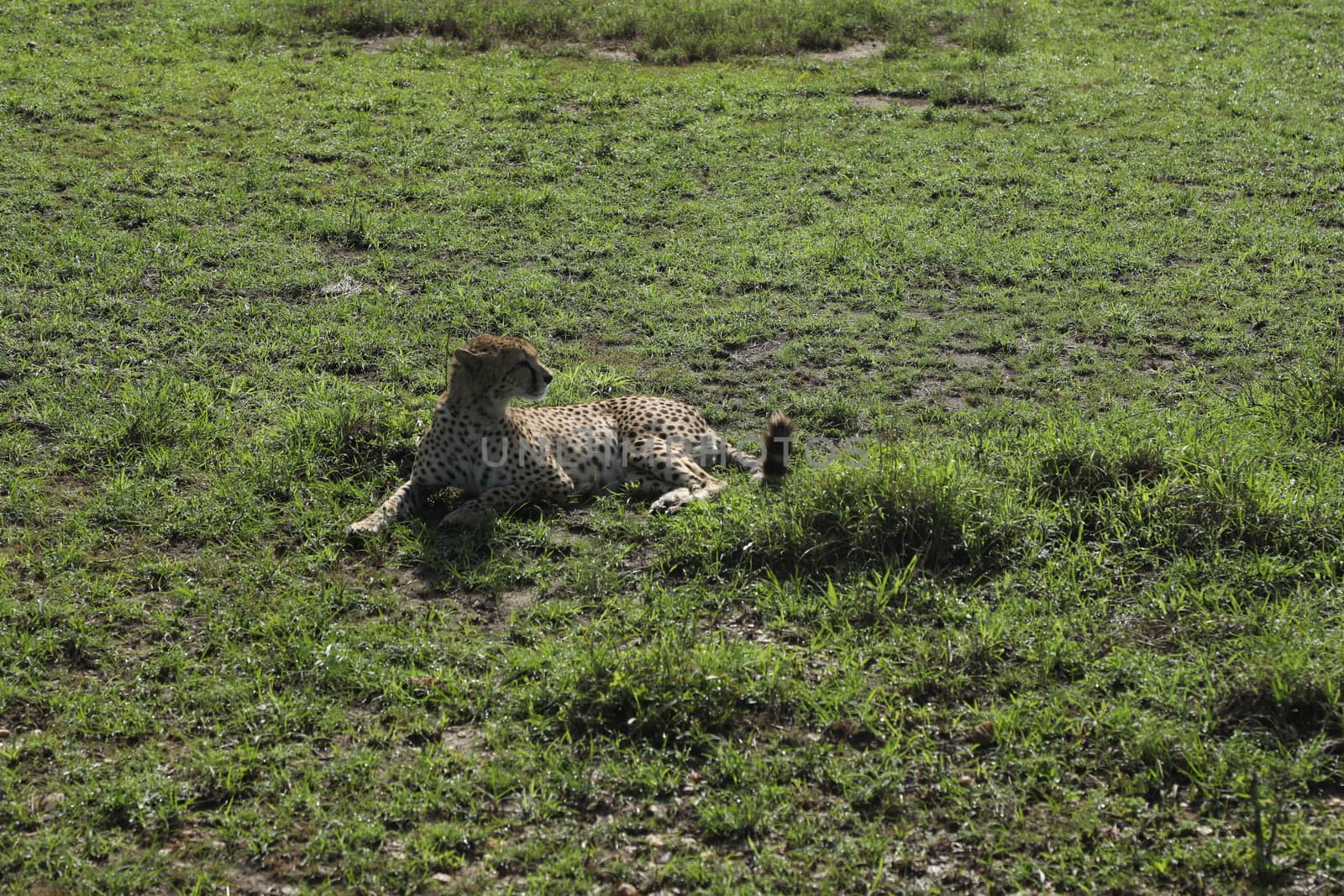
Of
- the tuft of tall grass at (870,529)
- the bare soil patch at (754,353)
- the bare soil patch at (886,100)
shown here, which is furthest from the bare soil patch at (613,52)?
the tuft of tall grass at (870,529)

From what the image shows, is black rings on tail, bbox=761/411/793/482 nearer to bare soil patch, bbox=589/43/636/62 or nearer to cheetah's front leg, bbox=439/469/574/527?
cheetah's front leg, bbox=439/469/574/527

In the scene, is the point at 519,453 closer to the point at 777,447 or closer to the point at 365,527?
the point at 365,527

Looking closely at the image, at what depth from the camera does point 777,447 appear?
19.6ft

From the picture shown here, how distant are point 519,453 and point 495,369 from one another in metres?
0.39

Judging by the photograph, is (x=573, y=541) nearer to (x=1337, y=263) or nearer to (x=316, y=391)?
(x=316, y=391)

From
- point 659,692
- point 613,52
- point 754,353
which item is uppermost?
point 613,52

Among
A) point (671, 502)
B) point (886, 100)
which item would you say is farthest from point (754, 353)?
point (886, 100)

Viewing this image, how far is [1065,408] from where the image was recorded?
23.1ft

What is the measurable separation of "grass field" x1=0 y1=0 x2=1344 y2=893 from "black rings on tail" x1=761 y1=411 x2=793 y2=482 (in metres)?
0.17

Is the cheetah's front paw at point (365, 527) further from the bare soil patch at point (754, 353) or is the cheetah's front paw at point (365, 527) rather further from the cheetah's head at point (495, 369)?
the bare soil patch at point (754, 353)

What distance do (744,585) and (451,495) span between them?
5.17 ft

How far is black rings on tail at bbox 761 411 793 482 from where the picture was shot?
5.94 m

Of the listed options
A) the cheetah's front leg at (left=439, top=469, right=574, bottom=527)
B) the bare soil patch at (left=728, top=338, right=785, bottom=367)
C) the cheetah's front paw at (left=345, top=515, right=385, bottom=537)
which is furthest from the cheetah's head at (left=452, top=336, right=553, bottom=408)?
the bare soil patch at (left=728, top=338, right=785, bottom=367)

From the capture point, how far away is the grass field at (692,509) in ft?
14.0
